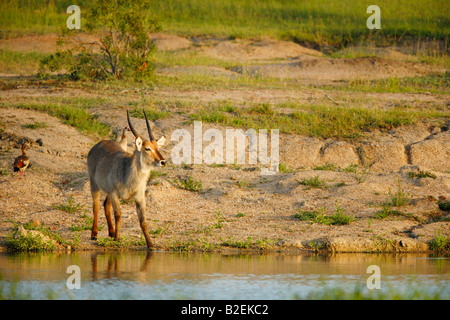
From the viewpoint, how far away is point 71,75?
16.8 meters

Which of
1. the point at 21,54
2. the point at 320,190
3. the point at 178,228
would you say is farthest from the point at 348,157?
the point at 21,54

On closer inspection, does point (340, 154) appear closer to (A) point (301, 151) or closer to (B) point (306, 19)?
(A) point (301, 151)

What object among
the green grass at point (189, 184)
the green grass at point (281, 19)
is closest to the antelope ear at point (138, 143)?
the green grass at point (189, 184)

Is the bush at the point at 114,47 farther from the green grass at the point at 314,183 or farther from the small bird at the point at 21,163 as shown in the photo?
the green grass at the point at 314,183

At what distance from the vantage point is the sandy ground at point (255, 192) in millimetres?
8173

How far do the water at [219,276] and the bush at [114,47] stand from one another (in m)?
10.0

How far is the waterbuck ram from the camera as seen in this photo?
7.51m

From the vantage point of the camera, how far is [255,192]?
9.96 metres

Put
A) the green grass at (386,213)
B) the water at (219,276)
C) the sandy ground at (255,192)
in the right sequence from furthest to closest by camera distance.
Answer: the green grass at (386,213) < the sandy ground at (255,192) < the water at (219,276)

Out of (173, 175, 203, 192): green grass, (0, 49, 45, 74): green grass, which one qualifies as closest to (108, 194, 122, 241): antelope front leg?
(173, 175, 203, 192): green grass

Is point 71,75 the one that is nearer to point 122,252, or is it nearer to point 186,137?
point 186,137

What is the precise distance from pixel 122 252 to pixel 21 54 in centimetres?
1527

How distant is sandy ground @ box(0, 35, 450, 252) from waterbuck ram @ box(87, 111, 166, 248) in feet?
1.37

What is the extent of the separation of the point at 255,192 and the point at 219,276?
3.82 m
